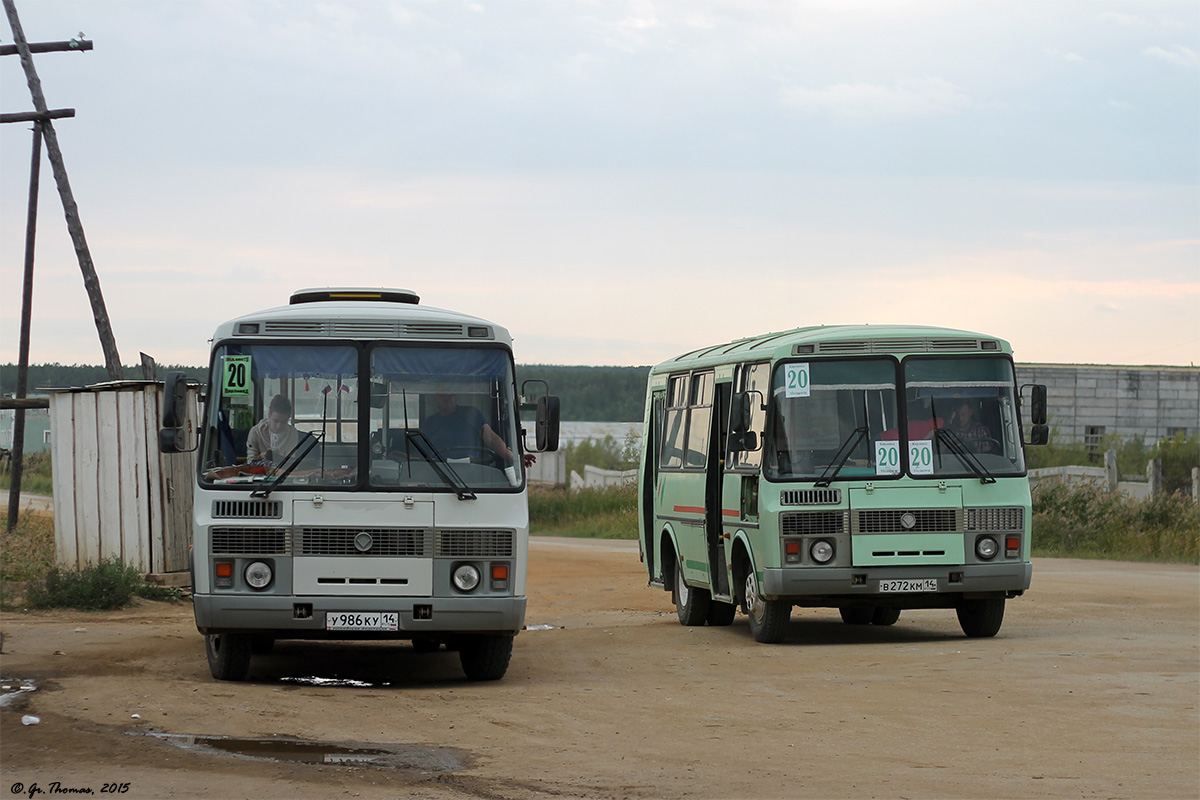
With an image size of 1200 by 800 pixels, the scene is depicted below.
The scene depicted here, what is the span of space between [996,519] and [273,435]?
7091 millimetres

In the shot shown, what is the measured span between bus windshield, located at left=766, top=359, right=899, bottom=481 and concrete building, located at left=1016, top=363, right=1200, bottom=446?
4062 cm

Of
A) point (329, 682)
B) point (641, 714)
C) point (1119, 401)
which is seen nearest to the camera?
point (641, 714)

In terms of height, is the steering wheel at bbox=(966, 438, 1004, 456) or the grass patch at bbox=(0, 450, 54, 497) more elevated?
the steering wheel at bbox=(966, 438, 1004, 456)

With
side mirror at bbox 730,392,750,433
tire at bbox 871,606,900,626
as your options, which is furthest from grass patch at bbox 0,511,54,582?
tire at bbox 871,606,900,626

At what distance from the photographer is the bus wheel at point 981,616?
1559 centimetres

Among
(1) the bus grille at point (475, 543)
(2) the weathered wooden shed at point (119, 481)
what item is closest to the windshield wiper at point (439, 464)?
(1) the bus grille at point (475, 543)

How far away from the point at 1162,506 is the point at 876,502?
20.0 meters

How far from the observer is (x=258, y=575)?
1145cm

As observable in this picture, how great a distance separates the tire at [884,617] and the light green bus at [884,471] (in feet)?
9.89

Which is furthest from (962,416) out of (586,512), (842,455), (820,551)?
(586,512)

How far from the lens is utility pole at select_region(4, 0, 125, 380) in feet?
76.9

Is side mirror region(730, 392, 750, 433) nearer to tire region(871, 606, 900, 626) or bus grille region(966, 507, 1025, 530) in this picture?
bus grille region(966, 507, 1025, 530)

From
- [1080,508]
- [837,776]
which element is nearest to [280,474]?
[837,776]

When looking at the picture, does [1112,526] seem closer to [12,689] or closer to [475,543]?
[475,543]
